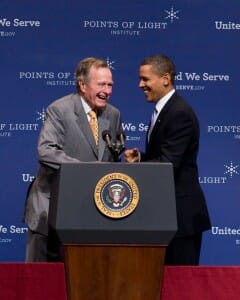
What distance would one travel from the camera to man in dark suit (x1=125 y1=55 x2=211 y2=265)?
344 centimetres

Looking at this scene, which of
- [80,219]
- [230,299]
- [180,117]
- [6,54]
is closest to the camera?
[80,219]

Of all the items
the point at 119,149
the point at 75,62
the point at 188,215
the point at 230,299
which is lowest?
the point at 230,299

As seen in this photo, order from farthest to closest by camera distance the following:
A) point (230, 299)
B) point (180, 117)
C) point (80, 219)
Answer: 1. point (180, 117)
2. point (230, 299)
3. point (80, 219)

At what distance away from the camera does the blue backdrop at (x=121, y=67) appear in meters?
4.90

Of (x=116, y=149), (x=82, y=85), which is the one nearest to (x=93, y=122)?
(x=82, y=85)

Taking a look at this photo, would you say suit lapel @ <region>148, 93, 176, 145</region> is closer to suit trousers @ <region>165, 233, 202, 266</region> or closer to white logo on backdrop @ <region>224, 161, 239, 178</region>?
suit trousers @ <region>165, 233, 202, 266</region>

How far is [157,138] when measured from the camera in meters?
3.50

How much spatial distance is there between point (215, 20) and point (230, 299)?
2420 mm

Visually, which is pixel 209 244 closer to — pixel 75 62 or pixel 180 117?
pixel 75 62

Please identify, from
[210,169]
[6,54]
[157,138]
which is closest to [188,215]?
[157,138]

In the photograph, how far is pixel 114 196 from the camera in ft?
8.68

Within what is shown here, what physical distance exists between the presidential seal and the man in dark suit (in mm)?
758

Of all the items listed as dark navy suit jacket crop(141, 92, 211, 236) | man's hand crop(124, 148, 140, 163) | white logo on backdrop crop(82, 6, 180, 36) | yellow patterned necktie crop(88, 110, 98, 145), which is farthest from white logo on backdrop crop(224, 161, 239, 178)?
man's hand crop(124, 148, 140, 163)

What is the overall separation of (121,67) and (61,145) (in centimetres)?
151
